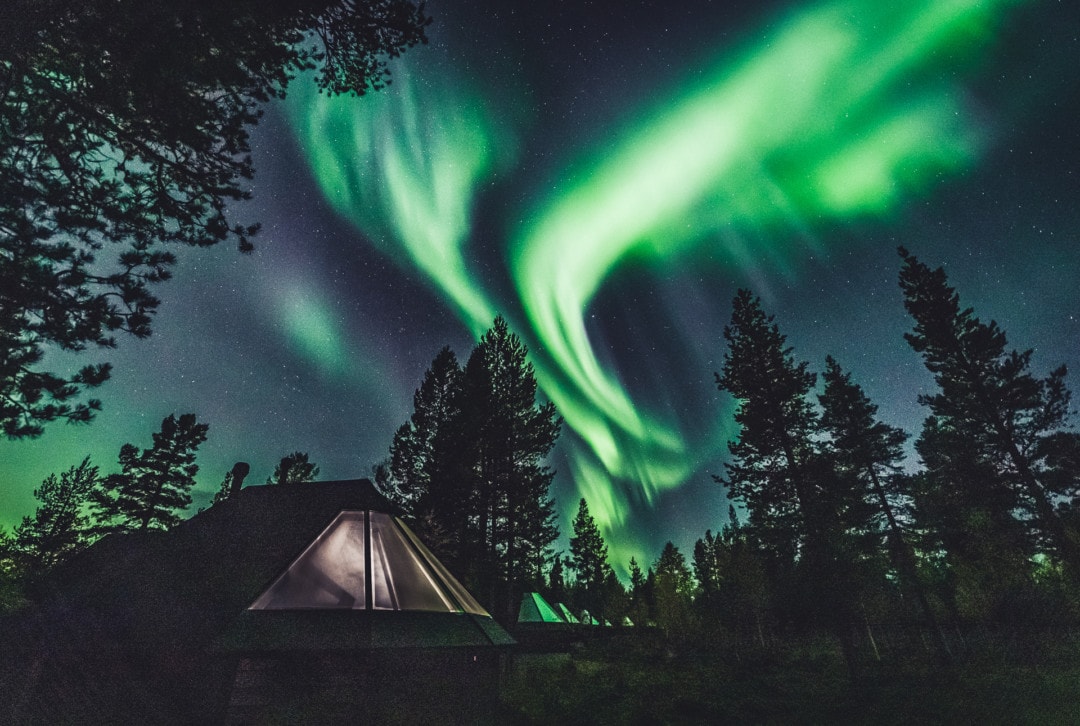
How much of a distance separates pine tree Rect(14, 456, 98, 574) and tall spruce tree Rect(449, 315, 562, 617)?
38.2m

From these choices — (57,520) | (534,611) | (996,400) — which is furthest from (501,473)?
(57,520)

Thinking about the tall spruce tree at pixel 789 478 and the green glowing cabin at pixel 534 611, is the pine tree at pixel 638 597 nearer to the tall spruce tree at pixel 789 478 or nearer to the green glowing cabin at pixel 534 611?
the green glowing cabin at pixel 534 611

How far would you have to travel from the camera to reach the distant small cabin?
5.50m

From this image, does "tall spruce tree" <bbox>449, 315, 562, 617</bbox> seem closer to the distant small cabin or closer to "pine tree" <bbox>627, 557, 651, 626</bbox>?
the distant small cabin

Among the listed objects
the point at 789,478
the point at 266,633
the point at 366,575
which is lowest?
the point at 266,633

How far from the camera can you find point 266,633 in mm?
5246

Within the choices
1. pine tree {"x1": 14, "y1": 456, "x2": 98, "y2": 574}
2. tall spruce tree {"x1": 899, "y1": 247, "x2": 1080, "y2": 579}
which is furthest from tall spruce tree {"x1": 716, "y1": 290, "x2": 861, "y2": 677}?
pine tree {"x1": 14, "y1": 456, "x2": 98, "y2": 574}

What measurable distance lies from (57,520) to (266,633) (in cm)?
5758

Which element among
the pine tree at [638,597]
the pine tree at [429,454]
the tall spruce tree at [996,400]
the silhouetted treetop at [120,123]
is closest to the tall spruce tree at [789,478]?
the tall spruce tree at [996,400]

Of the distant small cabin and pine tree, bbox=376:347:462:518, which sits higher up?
pine tree, bbox=376:347:462:518

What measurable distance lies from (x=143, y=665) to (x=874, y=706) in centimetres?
1771

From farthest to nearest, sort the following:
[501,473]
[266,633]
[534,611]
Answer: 1. [534,611]
2. [501,473]
3. [266,633]

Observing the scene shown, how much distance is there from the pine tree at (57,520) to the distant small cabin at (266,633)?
144ft

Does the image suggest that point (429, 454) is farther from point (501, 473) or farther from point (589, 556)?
point (589, 556)
